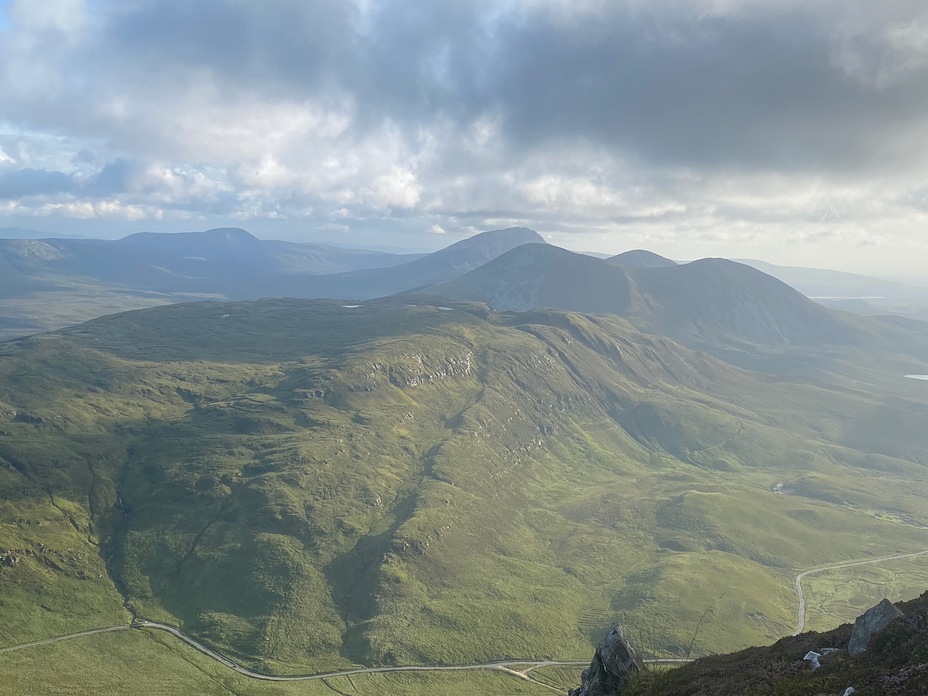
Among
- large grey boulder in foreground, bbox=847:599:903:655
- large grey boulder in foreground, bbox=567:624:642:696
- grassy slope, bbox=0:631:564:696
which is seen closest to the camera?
large grey boulder in foreground, bbox=847:599:903:655

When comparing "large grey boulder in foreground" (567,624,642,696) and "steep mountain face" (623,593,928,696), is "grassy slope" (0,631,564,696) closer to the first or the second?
"large grey boulder in foreground" (567,624,642,696)

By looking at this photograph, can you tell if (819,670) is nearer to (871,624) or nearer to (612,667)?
(871,624)

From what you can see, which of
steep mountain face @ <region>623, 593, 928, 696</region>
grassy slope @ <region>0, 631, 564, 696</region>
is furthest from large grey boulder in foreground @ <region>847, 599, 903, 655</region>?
grassy slope @ <region>0, 631, 564, 696</region>

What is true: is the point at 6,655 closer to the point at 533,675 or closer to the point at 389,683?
the point at 389,683

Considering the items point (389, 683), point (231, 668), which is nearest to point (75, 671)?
point (231, 668)

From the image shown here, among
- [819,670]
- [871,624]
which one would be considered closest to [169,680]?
[819,670]

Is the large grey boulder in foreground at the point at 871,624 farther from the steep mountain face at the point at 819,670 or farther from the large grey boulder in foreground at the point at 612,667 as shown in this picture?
the large grey boulder in foreground at the point at 612,667

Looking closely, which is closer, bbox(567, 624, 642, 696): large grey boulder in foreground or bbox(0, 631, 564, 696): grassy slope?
bbox(567, 624, 642, 696): large grey boulder in foreground

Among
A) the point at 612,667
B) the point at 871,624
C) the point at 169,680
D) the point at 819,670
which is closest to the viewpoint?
the point at 819,670
